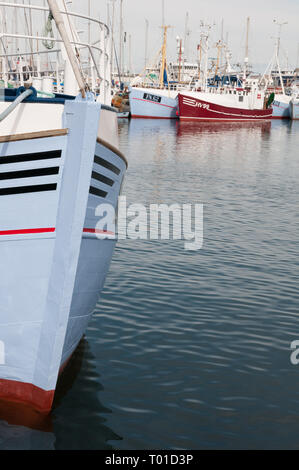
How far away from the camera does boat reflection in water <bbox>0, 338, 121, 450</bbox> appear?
655cm

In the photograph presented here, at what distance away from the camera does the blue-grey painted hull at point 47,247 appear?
247 inches

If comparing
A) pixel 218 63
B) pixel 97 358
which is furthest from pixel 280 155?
pixel 218 63

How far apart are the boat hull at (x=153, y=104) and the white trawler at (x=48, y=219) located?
213 feet

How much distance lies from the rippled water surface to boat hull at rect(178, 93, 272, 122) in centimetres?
5462

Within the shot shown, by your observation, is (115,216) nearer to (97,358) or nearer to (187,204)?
(97,358)

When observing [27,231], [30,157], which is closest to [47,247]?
[27,231]

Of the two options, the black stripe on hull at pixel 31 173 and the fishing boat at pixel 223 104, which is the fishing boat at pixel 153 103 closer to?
the fishing boat at pixel 223 104

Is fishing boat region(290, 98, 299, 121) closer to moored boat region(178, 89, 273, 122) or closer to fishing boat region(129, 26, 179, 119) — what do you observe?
moored boat region(178, 89, 273, 122)

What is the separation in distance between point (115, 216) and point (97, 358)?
2.32 meters

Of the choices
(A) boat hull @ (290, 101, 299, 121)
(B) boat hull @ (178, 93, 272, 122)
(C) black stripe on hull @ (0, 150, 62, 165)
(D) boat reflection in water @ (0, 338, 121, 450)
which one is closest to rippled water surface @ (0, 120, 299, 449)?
(D) boat reflection in water @ (0, 338, 121, 450)

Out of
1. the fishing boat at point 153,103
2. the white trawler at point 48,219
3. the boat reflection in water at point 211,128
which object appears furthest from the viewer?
the fishing boat at point 153,103

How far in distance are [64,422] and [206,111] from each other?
223ft

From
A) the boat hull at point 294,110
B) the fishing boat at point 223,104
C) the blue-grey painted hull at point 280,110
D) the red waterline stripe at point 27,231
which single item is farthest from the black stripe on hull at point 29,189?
the boat hull at point 294,110

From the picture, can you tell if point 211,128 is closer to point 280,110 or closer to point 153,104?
point 153,104
